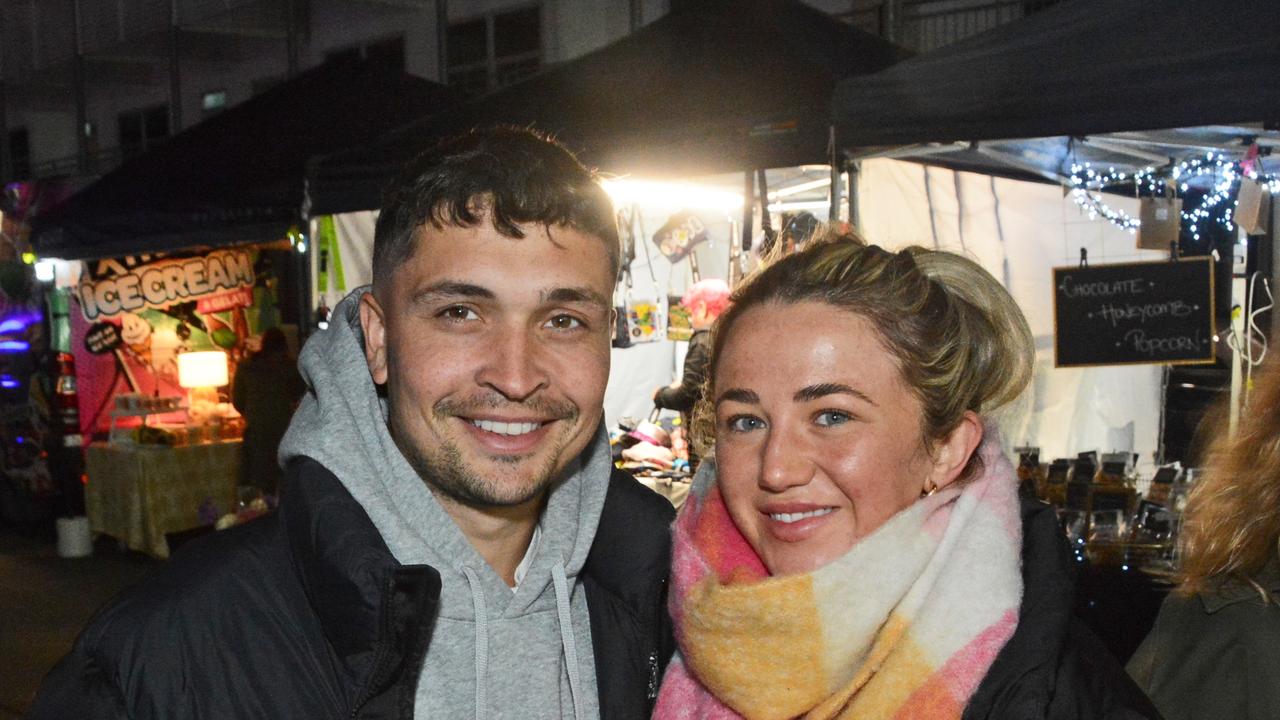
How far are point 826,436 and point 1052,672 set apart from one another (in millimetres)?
479

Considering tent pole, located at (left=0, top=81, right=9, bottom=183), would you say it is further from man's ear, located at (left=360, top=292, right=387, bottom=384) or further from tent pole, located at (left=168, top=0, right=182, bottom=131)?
man's ear, located at (left=360, top=292, right=387, bottom=384)

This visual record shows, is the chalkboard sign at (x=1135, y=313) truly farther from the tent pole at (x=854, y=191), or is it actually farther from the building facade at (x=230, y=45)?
the building facade at (x=230, y=45)

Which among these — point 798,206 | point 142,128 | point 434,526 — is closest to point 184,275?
point 798,206

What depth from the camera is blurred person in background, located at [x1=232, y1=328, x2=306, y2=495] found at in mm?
7727

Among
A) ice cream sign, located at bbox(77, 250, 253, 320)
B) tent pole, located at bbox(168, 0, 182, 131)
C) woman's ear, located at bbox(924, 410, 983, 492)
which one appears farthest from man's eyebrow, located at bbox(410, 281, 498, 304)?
tent pole, located at bbox(168, 0, 182, 131)

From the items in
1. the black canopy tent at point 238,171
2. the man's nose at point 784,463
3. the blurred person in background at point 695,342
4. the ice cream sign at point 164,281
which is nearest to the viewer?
the man's nose at point 784,463

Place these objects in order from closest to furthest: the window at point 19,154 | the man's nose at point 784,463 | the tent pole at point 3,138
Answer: the man's nose at point 784,463 < the tent pole at point 3,138 < the window at point 19,154

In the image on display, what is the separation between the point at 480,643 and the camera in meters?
1.61

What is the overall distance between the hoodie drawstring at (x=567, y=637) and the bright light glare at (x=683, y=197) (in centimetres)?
383

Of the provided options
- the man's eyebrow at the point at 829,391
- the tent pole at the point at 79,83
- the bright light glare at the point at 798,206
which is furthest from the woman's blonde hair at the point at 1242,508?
the tent pole at the point at 79,83

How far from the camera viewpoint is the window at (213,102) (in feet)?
50.0

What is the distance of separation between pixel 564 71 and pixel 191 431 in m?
4.85

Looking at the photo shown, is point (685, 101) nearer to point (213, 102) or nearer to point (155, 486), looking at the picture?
point (155, 486)

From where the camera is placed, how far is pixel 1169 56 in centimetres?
274
